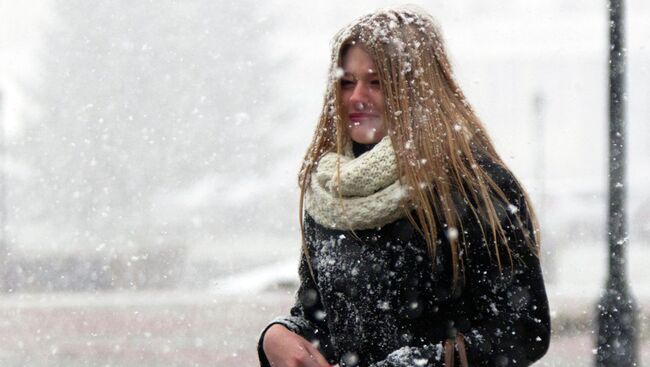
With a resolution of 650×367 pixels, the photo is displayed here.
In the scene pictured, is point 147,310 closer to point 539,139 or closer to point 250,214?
point 539,139

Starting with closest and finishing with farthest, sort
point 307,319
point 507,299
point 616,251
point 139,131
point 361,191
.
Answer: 1. point 507,299
2. point 361,191
3. point 307,319
4. point 616,251
5. point 139,131

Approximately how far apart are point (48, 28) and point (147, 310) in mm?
11796

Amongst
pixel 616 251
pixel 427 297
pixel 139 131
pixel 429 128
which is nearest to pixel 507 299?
pixel 427 297

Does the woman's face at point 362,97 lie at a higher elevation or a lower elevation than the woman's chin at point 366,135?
higher

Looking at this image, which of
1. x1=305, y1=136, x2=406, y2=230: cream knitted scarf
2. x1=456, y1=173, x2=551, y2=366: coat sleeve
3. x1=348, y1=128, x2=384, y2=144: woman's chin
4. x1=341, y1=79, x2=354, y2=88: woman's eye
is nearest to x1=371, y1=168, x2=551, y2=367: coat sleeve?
x1=456, y1=173, x2=551, y2=366: coat sleeve

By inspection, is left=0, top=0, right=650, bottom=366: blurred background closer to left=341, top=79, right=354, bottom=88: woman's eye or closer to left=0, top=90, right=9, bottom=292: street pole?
left=0, top=90, right=9, bottom=292: street pole

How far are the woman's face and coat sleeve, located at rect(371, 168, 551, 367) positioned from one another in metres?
0.31

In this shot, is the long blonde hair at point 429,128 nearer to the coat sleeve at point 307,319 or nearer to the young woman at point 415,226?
the young woman at point 415,226

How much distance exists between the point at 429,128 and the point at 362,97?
0.58 feet

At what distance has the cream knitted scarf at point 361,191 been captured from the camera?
199 centimetres

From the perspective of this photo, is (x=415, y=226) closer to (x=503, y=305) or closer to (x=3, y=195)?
(x=503, y=305)

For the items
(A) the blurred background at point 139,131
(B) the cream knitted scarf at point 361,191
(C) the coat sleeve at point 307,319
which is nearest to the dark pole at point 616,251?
(C) the coat sleeve at point 307,319

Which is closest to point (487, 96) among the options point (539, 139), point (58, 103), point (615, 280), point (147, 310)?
point (539, 139)

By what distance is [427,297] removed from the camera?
1.98 m
